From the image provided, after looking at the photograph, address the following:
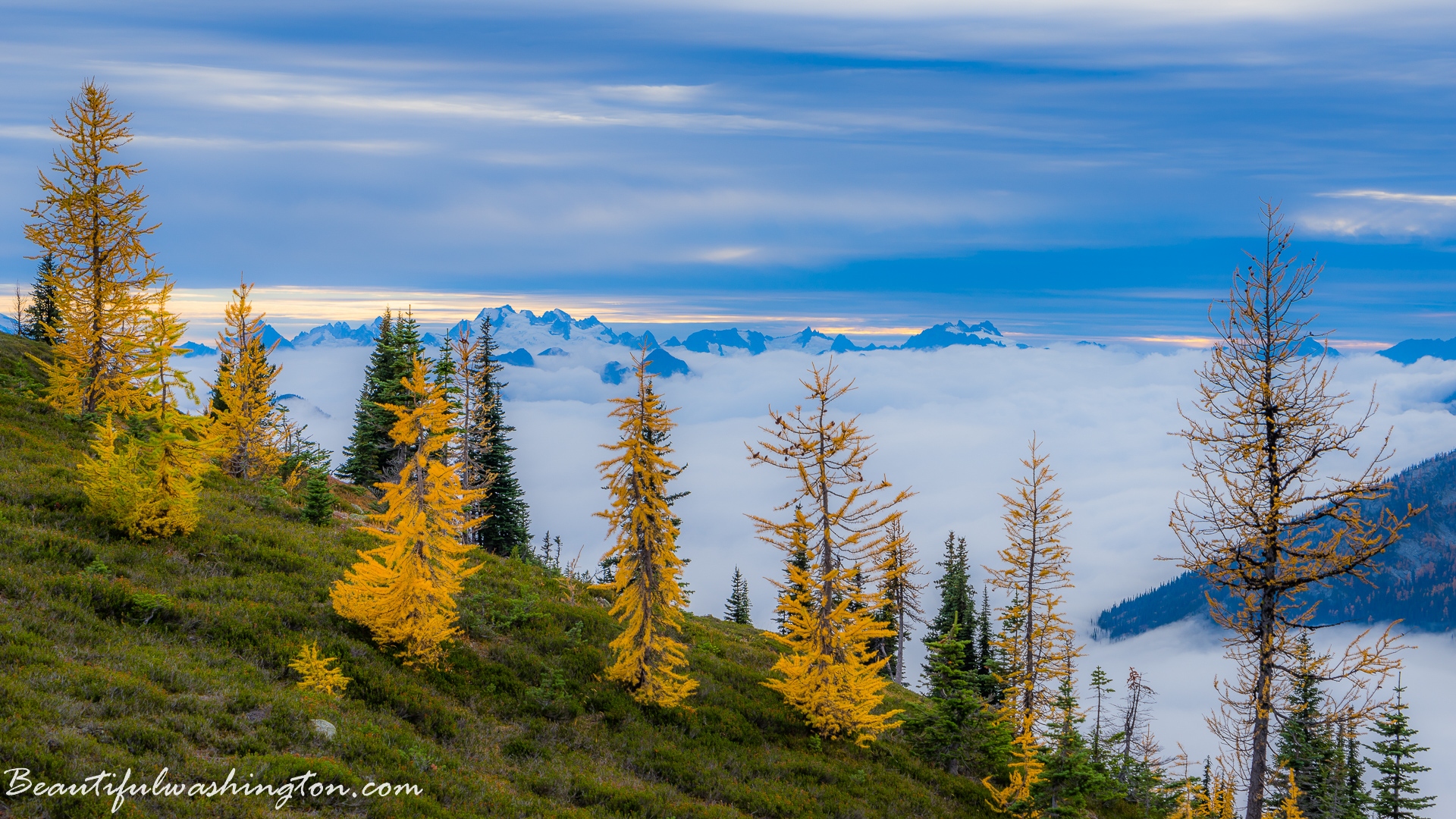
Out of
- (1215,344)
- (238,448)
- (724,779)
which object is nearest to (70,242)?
(238,448)

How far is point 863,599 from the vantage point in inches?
797

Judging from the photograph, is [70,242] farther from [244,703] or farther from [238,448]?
[244,703]

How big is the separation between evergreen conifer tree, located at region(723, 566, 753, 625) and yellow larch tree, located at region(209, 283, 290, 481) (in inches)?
1424

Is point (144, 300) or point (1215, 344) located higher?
point (144, 300)

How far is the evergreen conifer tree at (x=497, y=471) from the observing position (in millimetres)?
39656

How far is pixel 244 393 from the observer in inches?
1228

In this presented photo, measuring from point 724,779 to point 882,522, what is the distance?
814 centimetres

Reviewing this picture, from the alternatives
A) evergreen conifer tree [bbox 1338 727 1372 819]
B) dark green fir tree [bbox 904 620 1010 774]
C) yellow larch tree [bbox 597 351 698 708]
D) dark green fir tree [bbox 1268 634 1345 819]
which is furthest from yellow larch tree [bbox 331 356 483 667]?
evergreen conifer tree [bbox 1338 727 1372 819]

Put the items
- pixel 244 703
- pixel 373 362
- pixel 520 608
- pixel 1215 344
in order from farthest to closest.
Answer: pixel 373 362, pixel 520 608, pixel 1215 344, pixel 244 703

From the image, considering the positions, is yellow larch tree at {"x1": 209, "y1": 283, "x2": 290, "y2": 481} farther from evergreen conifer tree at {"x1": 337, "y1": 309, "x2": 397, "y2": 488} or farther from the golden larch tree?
the golden larch tree

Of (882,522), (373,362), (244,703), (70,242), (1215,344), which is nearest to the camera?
(244,703)

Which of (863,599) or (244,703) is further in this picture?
(863,599)

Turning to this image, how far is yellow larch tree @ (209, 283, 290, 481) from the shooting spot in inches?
1228

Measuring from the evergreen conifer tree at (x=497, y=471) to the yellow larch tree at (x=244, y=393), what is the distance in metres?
10.1
